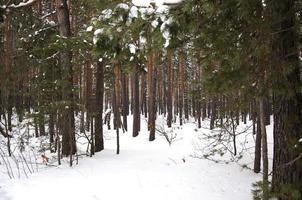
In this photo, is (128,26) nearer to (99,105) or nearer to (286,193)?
(286,193)

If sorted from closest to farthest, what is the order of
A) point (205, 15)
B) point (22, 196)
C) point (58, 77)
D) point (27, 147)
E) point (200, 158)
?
point (205, 15) → point (22, 196) → point (58, 77) → point (200, 158) → point (27, 147)

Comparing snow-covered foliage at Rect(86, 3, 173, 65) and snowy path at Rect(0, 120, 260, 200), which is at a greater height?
snow-covered foliage at Rect(86, 3, 173, 65)

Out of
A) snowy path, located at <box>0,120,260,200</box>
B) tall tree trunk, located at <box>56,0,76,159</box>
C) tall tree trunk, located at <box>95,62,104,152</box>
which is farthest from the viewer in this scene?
tall tree trunk, located at <box>95,62,104,152</box>

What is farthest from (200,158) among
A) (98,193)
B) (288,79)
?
(288,79)

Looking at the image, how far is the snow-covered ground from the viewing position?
28.1ft

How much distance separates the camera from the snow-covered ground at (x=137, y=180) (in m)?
8.55

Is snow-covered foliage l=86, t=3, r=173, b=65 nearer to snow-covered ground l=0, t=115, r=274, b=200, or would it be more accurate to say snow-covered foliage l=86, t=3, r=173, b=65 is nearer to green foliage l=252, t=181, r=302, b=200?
green foliage l=252, t=181, r=302, b=200

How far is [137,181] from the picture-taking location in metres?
9.70

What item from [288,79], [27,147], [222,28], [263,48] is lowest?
[27,147]

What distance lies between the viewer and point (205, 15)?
18.3 ft

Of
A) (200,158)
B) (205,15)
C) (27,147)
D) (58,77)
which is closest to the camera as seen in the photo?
(205,15)

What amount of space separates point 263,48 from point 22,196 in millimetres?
5856

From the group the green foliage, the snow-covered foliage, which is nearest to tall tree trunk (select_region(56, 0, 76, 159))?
the snow-covered foliage

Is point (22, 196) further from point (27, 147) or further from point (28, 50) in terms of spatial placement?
point (27, 147)
